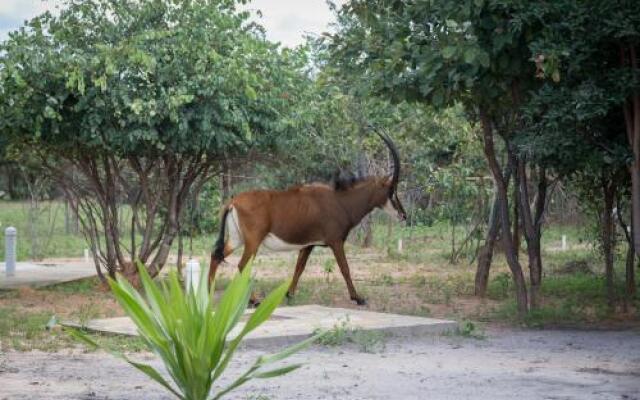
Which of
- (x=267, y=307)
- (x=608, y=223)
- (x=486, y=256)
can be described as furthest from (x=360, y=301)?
(x=267, y=307)

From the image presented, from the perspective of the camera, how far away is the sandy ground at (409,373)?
7926 millimetres

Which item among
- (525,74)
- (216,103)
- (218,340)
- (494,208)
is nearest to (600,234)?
(494,208)

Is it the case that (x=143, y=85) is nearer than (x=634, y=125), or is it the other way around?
(x=634, y=125)

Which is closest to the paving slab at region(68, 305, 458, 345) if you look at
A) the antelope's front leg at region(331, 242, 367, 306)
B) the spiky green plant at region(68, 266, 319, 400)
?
the antelope's front leg at region(331, 242, 367, 306)

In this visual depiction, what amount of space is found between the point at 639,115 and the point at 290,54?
22.5 ft

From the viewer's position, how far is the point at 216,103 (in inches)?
583

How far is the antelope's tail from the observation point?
14734mm

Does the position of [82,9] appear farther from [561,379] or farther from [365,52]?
[561,379]

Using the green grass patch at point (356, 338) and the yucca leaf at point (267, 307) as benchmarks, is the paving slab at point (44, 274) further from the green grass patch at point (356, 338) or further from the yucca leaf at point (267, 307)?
the yucca leaf at point (267, 307)

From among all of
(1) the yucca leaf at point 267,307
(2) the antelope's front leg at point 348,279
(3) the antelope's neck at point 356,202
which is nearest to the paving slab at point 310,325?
(2) the antelope's front leg at point 348,279

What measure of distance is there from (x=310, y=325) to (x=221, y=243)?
11.8 feet

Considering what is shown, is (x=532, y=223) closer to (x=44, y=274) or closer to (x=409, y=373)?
(x=409, y=373)

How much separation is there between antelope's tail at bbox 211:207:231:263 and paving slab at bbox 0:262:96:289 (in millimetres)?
4204

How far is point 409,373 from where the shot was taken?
29.3 ft
